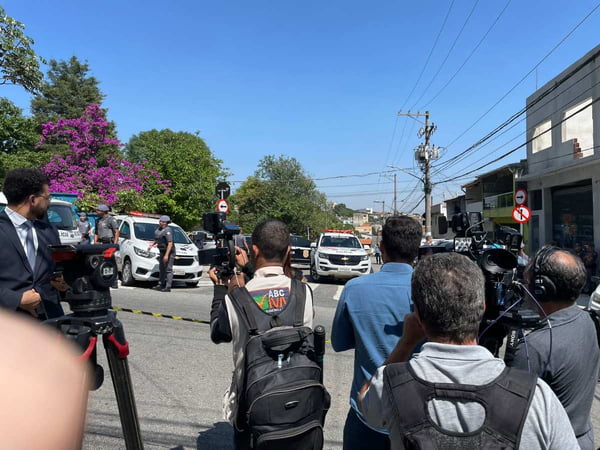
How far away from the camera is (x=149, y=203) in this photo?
23.2 metres

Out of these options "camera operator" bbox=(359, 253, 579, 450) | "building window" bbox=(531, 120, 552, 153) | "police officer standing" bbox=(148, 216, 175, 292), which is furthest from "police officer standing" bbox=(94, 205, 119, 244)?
"building window" bbox=(531, 120, 552, 153)

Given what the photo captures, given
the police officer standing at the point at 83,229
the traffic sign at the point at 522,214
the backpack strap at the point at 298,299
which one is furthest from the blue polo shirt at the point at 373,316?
the traffic sign at the point at 522,214

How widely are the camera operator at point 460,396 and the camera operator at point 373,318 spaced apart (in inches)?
29.1

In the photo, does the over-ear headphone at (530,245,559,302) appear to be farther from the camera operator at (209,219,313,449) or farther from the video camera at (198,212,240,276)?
the video camera at (198,212,240,276)

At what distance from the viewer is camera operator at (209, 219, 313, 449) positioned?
2.37 meters

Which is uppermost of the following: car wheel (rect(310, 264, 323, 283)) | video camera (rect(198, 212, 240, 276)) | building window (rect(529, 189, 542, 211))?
building window (rect(529, 189, 542, 211))

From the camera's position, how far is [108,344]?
246 centimetres

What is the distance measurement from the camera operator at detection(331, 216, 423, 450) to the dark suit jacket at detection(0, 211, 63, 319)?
6.37 feet

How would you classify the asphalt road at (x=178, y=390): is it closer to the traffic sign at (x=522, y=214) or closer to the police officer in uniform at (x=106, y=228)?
the police officer in uniform at (x=106, y=228)

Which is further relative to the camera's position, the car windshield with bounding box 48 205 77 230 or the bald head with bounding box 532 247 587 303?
the car windshield with bounding box 48 205 77 230

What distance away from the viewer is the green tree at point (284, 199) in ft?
161

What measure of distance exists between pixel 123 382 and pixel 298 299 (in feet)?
3.61

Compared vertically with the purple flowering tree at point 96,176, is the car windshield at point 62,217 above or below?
below

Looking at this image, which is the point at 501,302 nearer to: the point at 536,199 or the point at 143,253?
the point at 143,253
